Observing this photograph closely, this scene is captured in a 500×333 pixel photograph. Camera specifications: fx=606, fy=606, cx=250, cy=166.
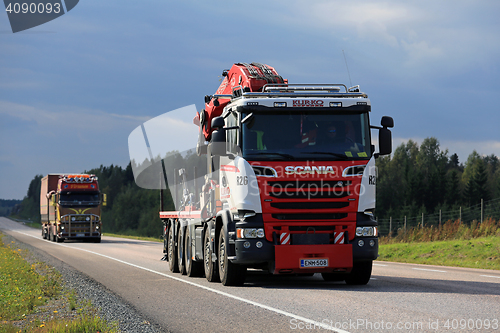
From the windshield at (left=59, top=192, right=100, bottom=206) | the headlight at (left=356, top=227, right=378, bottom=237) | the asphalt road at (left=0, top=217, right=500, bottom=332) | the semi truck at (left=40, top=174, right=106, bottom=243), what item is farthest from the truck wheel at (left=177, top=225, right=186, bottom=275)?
the windshield at (left=59, top=192, right=100, bottom=206)

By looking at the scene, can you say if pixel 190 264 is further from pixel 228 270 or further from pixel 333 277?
pixel 333 277

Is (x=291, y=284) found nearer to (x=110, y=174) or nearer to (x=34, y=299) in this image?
(x=34, y=299)

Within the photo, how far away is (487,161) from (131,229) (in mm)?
79395

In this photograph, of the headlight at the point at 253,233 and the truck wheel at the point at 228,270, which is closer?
the headlight at the point at 253,233

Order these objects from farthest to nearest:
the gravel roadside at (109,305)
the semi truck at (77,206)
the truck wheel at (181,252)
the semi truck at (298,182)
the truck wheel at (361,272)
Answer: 1. the semi truck at (77,206)
2. the truck wheel at (181,252)
3. the truck wheel at (361,272)
4. the semi truck at (298,182)
5. the gravel roadside at (109,305)

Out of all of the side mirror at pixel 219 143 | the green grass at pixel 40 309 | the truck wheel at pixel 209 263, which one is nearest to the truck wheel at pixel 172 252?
the green grass at pixel 40 309

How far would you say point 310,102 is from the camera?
38.5 feet

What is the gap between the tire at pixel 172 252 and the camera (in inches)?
681

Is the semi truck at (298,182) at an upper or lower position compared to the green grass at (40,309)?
upper

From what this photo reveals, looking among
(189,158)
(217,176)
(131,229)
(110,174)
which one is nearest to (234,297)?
(217,176)

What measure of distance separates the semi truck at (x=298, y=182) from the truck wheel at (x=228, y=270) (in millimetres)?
Result: 20

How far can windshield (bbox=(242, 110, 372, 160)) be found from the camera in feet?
37.3

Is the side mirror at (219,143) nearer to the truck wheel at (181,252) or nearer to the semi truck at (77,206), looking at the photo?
the truck wheel at (181,252)

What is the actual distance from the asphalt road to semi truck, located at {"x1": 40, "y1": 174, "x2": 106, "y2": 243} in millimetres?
25183
